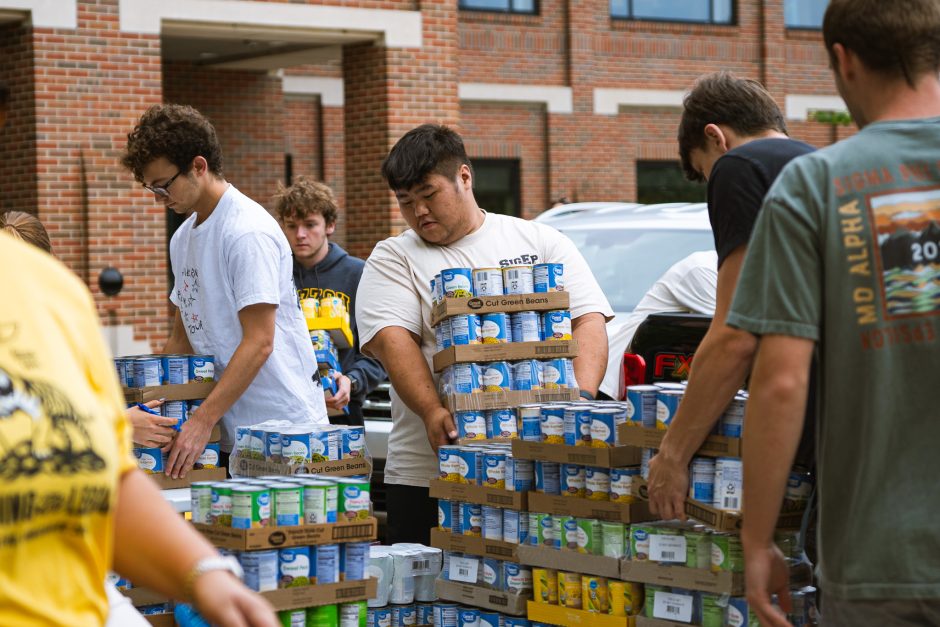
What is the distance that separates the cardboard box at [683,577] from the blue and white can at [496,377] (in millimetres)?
1149

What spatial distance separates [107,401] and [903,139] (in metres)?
1.82

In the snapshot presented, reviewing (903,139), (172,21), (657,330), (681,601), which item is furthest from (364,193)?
(903,139)

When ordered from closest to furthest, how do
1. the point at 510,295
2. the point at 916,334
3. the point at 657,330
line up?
the point at 916,334 < the point at 510,295 < the point at 657,330

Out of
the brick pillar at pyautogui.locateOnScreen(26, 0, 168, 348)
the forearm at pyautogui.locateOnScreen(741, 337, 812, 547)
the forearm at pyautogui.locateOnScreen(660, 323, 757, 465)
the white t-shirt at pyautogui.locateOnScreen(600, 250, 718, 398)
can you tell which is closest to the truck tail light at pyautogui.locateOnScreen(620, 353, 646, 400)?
the white t-shirt at pyautogui.locateOnScreen(600, 250, 718, 398)

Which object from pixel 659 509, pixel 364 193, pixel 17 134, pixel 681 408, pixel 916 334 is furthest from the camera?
pixel 364 193

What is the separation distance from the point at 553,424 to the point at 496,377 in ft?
2.04

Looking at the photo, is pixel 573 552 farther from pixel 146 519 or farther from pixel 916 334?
pixel 146 519

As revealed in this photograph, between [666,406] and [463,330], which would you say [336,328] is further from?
[666,406]

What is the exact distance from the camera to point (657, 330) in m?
7.83

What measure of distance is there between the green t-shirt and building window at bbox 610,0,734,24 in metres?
22.7

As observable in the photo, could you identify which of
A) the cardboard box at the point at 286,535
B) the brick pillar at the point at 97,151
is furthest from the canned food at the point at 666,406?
the brick pillar at the point at 97,151

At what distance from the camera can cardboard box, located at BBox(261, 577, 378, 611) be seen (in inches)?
168

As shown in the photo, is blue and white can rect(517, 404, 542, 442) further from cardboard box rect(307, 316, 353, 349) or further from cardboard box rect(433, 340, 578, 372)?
cardboard box rect(307, 316, 353, 349)

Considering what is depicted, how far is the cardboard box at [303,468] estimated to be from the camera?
4.95 m
